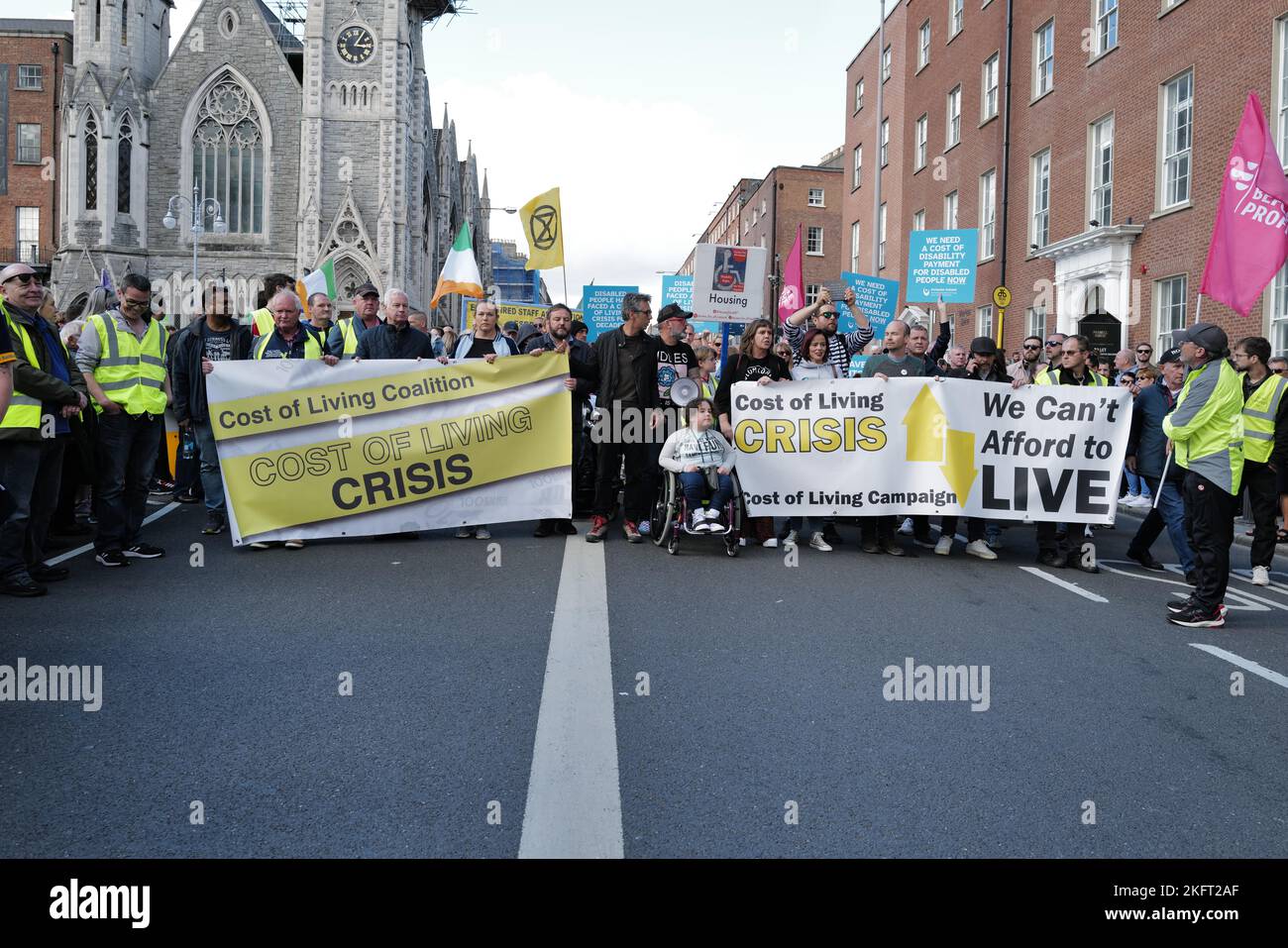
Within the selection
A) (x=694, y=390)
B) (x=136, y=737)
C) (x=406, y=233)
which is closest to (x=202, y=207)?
(x=406, y=233)

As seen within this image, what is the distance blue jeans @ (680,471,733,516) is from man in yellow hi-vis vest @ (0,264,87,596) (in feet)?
15.0

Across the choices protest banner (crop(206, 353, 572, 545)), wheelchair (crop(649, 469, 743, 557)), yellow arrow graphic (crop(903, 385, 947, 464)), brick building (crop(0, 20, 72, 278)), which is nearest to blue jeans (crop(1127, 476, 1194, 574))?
yellow arrow graphic (crop(903, 385, 947, 464))

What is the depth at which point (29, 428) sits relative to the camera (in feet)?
22.0

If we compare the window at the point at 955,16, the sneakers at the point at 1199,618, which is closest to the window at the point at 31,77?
the window at the point at 955,16

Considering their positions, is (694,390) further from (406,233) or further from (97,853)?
(406,233)

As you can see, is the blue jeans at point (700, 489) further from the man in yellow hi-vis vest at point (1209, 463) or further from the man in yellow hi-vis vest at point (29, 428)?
the man in yellow hi-vis vest at point (29, 428)

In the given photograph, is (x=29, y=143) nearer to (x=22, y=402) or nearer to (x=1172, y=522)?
(x=22, y=402)

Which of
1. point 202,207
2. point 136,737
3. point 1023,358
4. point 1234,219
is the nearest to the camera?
point 136,737

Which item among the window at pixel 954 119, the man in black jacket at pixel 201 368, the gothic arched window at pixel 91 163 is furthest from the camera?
the gothic arched window at pixel 91 163

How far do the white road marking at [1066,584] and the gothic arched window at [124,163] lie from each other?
48.5 meters

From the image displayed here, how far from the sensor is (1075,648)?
5805mm

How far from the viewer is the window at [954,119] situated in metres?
30.1

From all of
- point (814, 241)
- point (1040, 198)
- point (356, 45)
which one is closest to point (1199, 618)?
point (1040, 198)

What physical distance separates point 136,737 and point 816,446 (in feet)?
21.1
